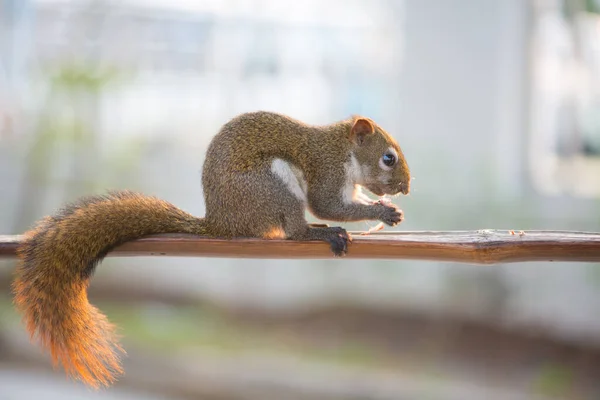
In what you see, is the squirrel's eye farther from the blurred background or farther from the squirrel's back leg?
the blurred background

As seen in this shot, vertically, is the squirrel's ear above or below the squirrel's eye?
above

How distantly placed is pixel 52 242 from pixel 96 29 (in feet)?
11.4

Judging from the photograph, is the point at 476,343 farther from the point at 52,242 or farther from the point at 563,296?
the point at 52,242

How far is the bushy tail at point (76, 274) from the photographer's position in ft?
4.98

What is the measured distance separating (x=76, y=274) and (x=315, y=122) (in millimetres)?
2999

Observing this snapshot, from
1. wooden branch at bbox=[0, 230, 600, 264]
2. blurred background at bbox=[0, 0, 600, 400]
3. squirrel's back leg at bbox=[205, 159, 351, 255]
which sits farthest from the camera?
blurred background at bbox=[0, 0, 600, 400]

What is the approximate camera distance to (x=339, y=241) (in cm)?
157

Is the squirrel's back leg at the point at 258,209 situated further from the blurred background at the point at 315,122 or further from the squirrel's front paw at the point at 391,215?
the blurred background at the point at 315,122

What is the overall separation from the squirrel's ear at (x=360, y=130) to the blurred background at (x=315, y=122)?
2.41 m

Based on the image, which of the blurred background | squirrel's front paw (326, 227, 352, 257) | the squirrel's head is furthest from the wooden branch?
the blurred background

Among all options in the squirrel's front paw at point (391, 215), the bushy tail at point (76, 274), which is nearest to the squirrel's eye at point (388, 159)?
the squirrel's front paw at point (391, 215)

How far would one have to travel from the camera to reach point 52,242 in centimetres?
156

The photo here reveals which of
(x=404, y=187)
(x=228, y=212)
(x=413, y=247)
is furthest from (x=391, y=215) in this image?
(x=228, y=212)

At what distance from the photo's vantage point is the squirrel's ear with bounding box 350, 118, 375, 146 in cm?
180
